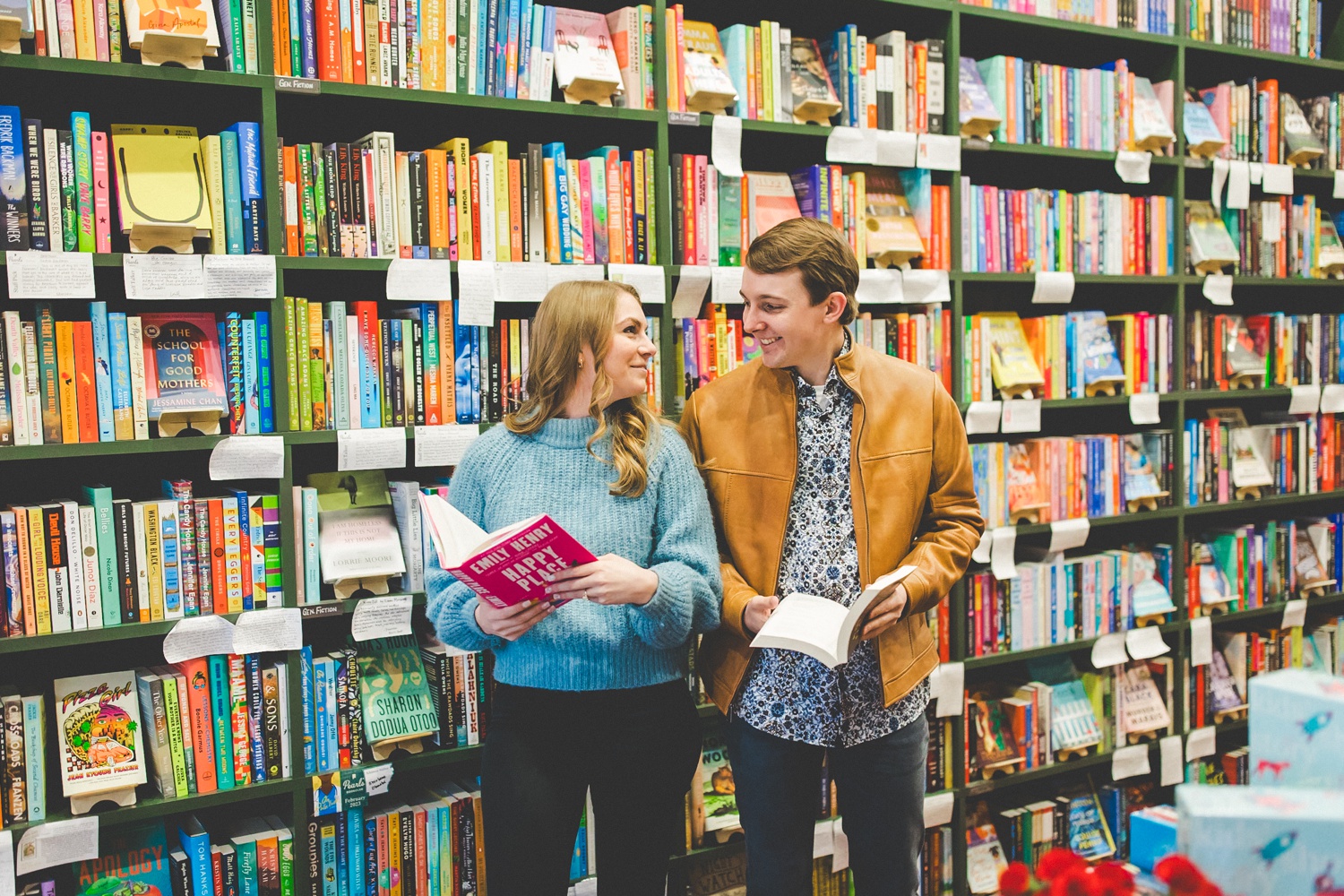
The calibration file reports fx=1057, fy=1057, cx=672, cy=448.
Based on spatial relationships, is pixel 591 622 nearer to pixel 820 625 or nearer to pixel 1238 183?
pixel 820 625

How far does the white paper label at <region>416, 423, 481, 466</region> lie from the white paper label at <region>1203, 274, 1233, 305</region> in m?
2.43

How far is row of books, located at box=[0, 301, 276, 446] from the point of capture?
195 cm

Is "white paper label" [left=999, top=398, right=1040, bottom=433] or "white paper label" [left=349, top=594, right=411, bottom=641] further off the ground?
"white paper label" [left=999, top=398, right=1040, bottom=433]

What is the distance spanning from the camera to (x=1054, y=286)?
121 inches

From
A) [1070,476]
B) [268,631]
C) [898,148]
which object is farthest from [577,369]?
[1070,476]

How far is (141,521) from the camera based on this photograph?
6.73 ft

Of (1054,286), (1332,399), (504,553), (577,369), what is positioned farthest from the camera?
(1332,399)

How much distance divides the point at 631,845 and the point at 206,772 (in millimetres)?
899

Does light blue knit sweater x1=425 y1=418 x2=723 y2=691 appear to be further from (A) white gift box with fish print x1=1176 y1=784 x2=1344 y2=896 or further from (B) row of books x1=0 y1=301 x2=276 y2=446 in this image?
(A) white gift box with fish print x1=1176 y1=784 x2=1344 y2=896

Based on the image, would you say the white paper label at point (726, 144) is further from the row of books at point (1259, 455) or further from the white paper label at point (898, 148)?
the row of books at point (1259, 455)

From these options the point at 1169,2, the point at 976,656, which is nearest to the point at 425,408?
the point at 976,656

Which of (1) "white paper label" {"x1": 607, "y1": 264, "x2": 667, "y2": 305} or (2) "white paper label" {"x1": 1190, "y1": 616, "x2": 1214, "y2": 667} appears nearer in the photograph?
(1) "white paper label" {"x1": 607, "y1": 264, "x2": 667, "y2": 305}

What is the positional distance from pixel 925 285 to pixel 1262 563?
165 cm

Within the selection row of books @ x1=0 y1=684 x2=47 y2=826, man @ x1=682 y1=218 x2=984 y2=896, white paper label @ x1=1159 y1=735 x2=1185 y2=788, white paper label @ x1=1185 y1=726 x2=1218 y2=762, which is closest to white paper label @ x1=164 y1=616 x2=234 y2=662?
row of books @ x1=0 y1=684 x2=47 y2=826
